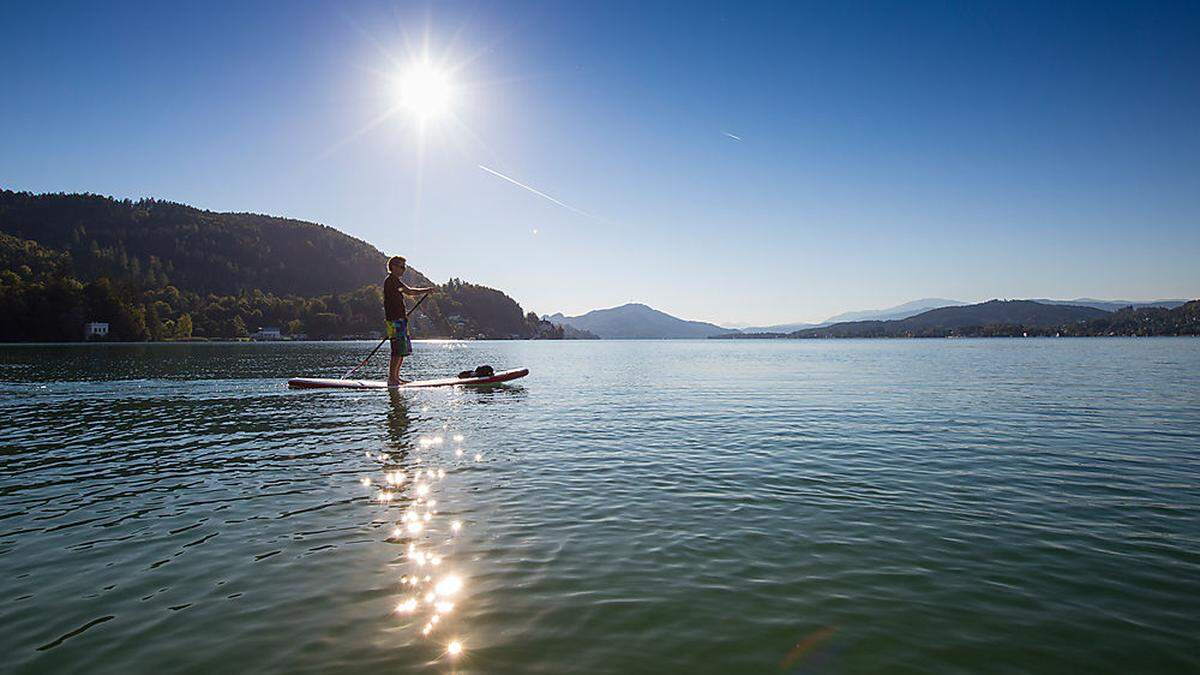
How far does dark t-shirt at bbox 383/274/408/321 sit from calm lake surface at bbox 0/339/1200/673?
10.4 metres

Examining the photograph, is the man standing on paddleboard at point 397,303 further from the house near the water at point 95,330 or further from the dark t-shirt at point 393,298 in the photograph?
the house near the water at point 95,330

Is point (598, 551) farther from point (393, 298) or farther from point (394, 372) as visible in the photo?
point (394, 372)

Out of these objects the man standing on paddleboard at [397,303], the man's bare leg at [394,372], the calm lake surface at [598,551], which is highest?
the man standing on paddleboard at [397,303]

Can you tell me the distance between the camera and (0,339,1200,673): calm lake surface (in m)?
5.44

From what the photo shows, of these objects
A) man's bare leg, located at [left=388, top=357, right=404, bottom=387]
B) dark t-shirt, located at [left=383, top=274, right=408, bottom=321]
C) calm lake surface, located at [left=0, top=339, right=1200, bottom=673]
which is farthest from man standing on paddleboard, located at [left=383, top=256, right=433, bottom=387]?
calm lake surface, located at [left=0, top=339, right=1200, bottom=673]

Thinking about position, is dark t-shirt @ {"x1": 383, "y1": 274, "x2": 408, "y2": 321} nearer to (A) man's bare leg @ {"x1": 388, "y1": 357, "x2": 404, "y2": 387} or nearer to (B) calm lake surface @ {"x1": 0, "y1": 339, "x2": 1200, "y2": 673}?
(A) man's bare leg @ {"x1": 388, "y1": 357, "x2": 404, "y2": 387}

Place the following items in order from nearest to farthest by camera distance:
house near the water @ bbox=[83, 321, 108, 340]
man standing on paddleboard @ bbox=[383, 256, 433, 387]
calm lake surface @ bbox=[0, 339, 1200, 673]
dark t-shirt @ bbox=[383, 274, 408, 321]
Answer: calm lake surface @ bbox=[0, 339, 1200, 673] → man standing on paddleboard @ bbox=[383, 256, 433, 387] → dark t-shirt @ bbox=[383, 274, 408, 321] → house near the water @ bbox=[83, 321, 108, 340]

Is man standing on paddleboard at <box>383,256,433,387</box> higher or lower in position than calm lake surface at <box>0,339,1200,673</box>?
higher

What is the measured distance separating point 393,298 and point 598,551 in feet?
72.8

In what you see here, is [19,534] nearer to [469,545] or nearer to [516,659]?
[469,545]

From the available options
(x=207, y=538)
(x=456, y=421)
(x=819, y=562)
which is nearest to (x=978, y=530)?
(x=819, y=562)

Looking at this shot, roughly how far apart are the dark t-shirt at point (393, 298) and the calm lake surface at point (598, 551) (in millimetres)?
10383

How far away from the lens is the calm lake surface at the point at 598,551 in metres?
5.44

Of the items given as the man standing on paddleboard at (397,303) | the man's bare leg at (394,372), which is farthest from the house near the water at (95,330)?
the man standing on paddleboard at (397,303)
